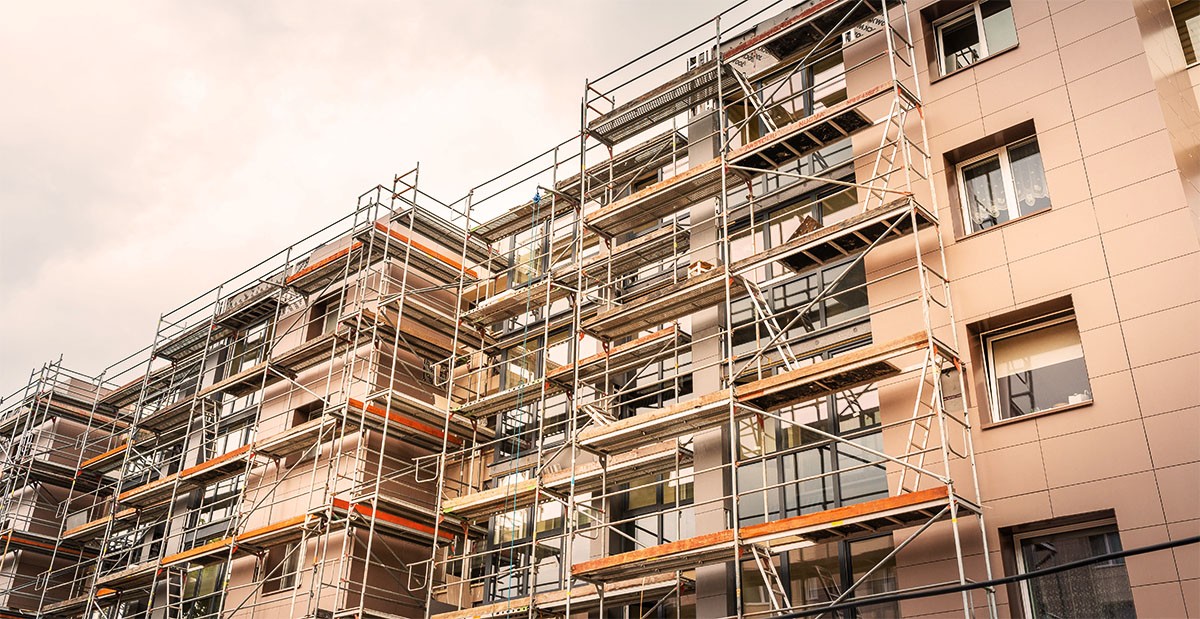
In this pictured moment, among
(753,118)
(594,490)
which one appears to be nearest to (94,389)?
(594,490)

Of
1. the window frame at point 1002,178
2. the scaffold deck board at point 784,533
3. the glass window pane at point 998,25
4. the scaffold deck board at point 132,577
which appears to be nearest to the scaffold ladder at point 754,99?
the window frame at point 1002,178

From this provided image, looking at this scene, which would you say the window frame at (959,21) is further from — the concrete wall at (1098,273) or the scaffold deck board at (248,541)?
the scaffold deck board at (248,541)

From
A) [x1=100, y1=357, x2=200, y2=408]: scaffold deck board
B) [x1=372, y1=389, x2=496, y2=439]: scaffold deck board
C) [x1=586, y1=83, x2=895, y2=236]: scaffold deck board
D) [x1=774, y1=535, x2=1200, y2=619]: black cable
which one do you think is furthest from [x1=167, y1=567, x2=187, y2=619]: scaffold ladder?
[x1=774, y1=535, x2=1200, y2=619]: black cable

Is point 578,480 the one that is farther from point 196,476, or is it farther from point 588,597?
point 196,476

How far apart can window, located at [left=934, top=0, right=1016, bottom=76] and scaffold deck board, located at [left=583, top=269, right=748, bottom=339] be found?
14.4 ft

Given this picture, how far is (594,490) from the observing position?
17.2m

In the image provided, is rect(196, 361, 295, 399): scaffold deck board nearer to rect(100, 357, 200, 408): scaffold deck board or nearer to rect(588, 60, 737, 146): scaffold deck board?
rect(100, 357, 200, 408): scaffold deck board

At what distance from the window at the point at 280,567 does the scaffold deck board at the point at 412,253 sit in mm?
6305

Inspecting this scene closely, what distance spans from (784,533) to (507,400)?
7.75 meters

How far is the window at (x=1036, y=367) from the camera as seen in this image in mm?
12031

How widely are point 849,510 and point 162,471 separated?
1969 cm

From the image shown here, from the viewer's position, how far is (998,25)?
571 inches

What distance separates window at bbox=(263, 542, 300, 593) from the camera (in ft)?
66.0

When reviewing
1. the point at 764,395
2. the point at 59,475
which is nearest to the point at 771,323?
the point at 764,395
